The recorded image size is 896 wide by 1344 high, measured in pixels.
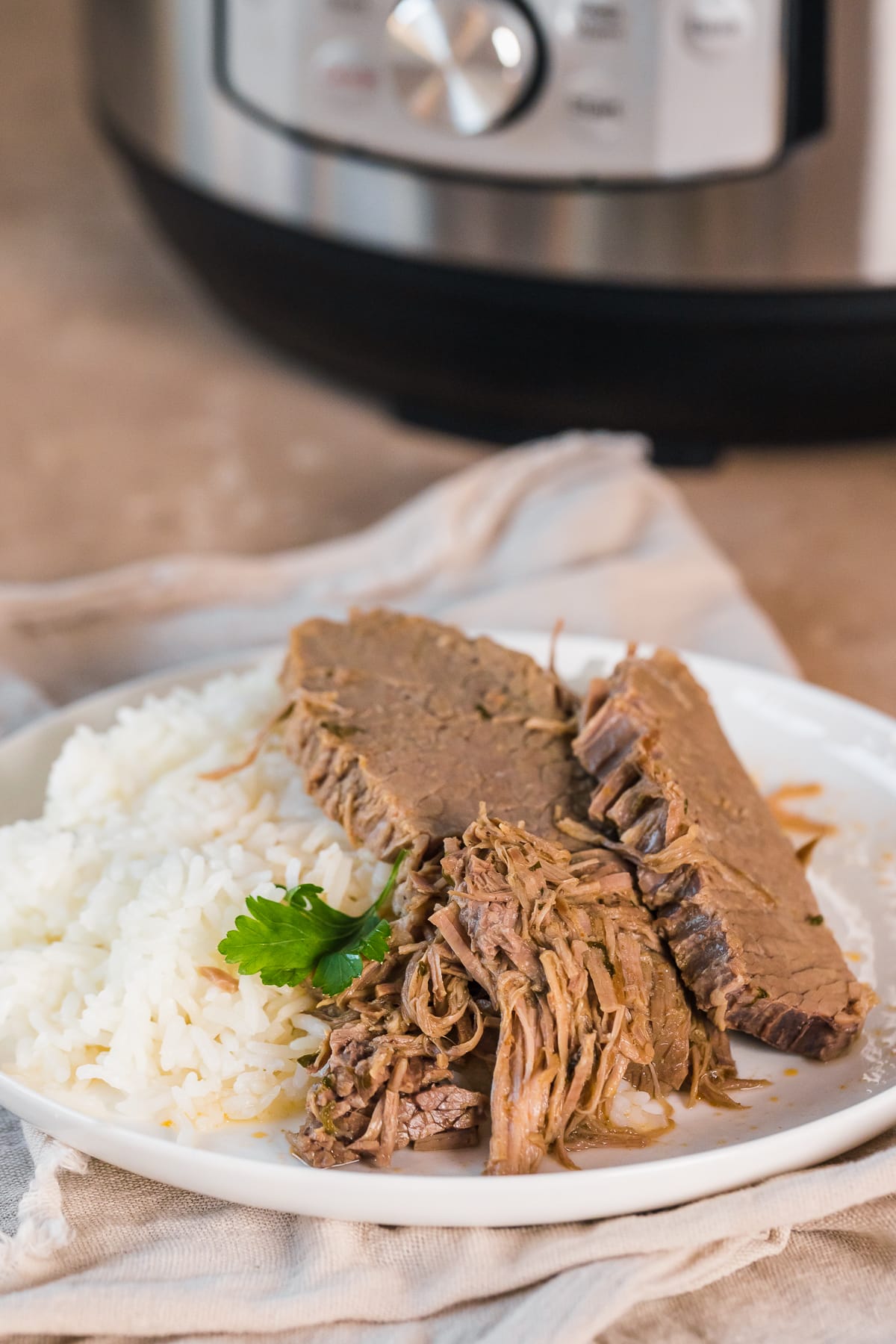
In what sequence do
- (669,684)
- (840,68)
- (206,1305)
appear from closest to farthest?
(206,1305) → (669,684) → (840,68)

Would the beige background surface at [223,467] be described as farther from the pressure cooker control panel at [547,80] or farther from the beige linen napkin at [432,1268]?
the beige linen napkin at [432,1268]

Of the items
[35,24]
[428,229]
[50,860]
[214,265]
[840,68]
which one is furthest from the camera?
[35,24]

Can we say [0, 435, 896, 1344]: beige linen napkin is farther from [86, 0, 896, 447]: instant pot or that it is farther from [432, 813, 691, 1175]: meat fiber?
[86, 0, 896, 447]: instant pot

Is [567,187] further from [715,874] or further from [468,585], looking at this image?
[715,874]

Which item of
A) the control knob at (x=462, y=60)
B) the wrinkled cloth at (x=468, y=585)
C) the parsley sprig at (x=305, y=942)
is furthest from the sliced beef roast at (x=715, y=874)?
the control knob at (x=462, y=60)

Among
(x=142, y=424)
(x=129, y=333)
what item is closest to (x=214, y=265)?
(x=142, y=424)

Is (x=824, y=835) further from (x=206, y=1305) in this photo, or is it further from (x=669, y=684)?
(x=206, y=1305)
